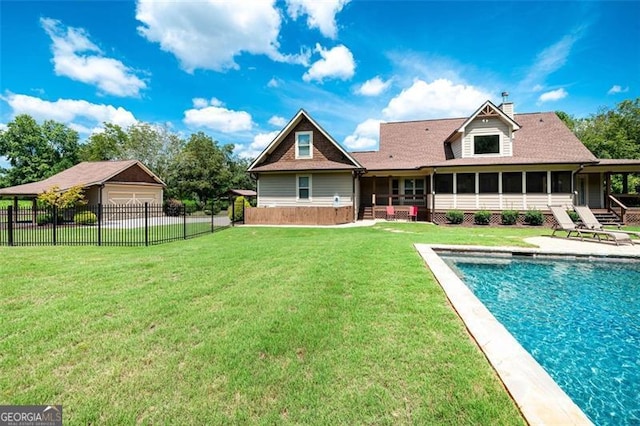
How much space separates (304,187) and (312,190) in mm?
620

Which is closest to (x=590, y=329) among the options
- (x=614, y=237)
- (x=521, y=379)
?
(x=521, y=379)

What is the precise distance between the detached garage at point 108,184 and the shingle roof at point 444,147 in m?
21.7

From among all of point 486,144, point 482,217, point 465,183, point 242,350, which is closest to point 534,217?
point 482,217

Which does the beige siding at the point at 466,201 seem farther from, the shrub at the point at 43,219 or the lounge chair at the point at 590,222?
the shrub at the point at 43,219

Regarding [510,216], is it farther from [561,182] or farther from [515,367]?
[515,367]

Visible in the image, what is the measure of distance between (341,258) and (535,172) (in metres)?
17.1

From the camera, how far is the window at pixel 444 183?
770 inches

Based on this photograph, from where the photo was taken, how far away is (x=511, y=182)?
18.6m

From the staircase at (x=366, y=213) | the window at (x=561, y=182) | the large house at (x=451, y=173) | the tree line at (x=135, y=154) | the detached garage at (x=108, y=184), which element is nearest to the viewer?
the large house at (x=451, y=173)

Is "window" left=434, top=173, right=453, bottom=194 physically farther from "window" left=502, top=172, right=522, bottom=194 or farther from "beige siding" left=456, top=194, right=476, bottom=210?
"window" left=502, top=172, right=522, bottom=194

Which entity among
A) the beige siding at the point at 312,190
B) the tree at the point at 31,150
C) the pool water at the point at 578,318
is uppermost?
the tree at the point at 31,150

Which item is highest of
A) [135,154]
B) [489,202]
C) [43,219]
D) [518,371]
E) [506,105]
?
[135,154]

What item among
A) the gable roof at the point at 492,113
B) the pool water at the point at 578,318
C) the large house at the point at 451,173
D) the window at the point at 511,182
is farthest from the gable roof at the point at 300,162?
the pool water at the point at 578,318

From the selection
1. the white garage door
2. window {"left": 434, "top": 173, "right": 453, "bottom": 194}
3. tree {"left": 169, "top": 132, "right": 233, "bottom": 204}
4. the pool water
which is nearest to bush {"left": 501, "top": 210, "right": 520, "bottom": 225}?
window {"left": 434, "top": 173, "right": 453, "bottom": 194}
